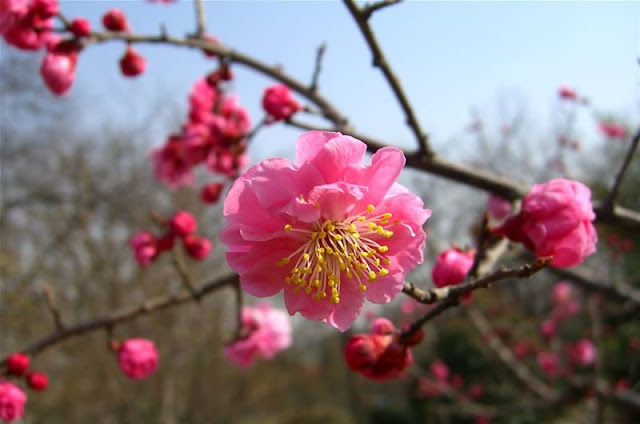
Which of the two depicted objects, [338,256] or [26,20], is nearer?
[338,256]

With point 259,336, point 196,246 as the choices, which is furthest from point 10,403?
point 259,336

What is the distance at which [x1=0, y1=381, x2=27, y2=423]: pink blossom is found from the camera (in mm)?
1358

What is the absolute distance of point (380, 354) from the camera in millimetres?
→ 969

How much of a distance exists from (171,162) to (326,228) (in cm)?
150

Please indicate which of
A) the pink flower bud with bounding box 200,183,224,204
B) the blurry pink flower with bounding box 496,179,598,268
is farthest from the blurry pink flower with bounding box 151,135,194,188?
the blurry pink flower with bounding box 496,179,598,268

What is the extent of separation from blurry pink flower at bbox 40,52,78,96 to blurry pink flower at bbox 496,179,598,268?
139 cm

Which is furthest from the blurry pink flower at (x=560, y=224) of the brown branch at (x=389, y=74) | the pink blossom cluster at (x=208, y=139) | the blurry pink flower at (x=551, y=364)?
the blurry pink flower at (x=551, y=364)

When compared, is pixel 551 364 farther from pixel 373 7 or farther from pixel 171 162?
pixel 373 7

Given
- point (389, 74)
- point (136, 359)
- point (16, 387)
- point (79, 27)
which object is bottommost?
point (136, 359)

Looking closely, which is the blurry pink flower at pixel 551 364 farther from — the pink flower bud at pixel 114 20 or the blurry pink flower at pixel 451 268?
the pink flower bud at pixel 114 20

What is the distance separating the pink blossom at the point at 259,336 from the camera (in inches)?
87.7

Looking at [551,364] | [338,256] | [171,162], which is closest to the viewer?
[338,256]

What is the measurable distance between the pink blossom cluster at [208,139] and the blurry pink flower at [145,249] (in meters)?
0.38

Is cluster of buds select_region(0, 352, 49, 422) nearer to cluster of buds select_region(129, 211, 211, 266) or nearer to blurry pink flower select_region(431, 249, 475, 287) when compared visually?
cluster of buds select_region(129, 211, 211, 266)
